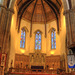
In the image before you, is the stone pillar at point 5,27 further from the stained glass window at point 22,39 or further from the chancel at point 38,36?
the stained glass window at point 22,39

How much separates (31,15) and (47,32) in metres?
5.40

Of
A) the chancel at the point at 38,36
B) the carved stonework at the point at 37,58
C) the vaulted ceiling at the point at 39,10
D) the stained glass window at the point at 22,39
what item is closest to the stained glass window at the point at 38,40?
the chancel at the point at 38,36

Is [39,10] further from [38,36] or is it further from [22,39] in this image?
[22,39]

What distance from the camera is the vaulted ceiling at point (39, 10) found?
22375 mm

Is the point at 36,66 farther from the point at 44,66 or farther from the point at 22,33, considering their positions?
the point at 22,33

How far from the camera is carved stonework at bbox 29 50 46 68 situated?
21023 millimetres

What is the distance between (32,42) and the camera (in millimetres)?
23781

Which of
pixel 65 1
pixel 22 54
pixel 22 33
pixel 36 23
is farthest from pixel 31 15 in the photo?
pixel 65 1

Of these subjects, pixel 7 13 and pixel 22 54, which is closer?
pixel 7 13

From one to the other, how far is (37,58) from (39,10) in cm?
1091

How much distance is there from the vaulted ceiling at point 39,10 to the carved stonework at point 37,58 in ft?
26.4

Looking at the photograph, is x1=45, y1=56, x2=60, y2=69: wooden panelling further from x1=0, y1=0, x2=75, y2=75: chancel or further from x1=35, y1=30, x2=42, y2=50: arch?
x1=35, y1=30, x2=42, y2=50: arch

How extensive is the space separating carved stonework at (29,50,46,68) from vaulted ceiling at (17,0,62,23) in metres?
8.04

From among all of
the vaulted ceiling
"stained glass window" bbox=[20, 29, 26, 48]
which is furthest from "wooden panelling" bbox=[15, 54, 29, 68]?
the vaulted ceiling
